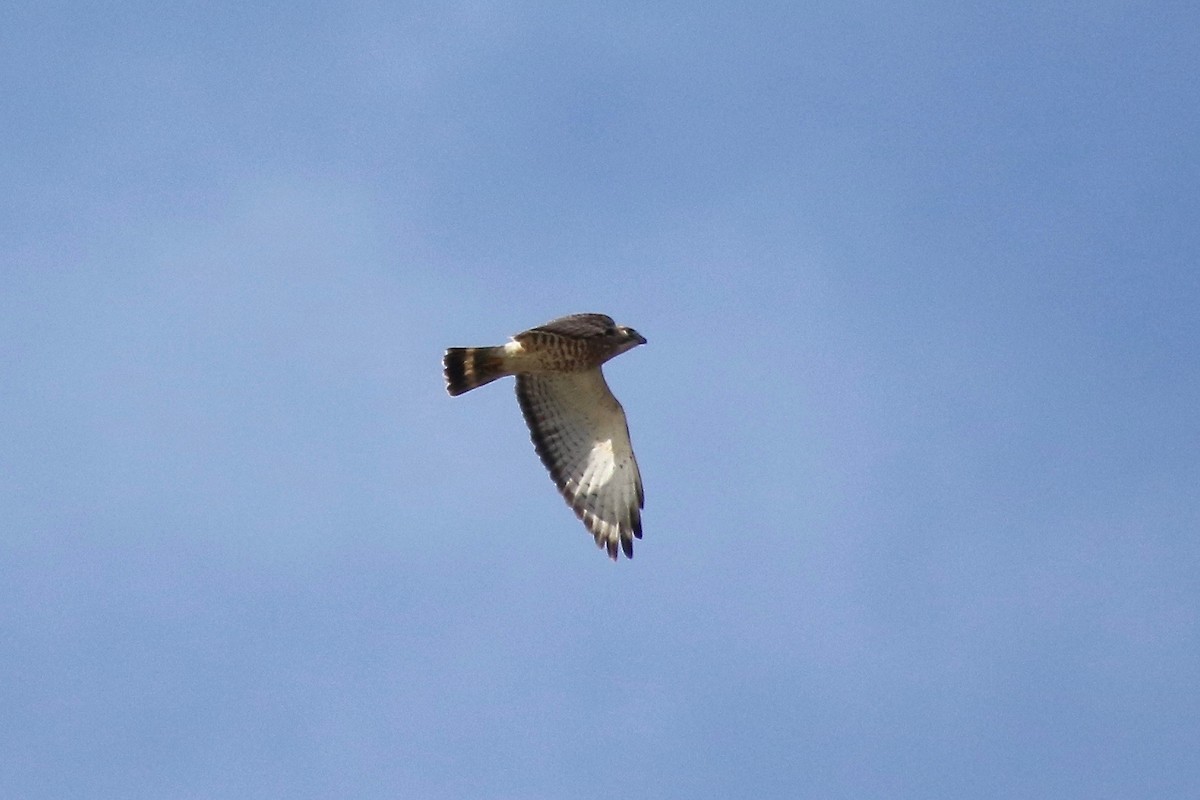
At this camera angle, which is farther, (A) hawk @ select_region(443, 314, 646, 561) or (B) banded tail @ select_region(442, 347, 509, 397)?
(B) banded tail @ select_region(442, 347, 509, 397)

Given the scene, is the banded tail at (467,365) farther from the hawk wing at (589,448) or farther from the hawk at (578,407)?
the hawk wing at (589,448)

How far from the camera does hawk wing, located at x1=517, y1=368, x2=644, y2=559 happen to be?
43.5 feet

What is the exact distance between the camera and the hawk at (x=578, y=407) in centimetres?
1304

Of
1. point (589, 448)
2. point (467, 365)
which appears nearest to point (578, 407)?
point (589, 448)

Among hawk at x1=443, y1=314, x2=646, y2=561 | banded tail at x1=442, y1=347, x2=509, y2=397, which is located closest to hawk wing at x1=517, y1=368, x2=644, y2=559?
hawk at x1=443, y1=314, x2=646, y2=561

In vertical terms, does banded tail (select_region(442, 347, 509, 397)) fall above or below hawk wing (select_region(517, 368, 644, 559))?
above

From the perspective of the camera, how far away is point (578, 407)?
13.5 m

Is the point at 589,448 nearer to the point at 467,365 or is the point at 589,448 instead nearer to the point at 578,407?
the point at 578,407

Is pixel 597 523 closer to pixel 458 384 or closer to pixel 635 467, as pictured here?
pixel 635 467

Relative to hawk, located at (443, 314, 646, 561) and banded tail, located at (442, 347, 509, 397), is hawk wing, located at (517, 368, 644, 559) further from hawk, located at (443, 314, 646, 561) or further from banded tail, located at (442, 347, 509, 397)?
banded tail, located at (442, 347, 509, 397)

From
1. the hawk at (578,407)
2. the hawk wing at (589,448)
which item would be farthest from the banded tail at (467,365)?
the hawk wing at (589,448)

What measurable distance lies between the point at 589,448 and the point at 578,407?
31cm

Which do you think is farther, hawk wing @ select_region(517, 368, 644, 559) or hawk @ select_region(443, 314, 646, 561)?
hawk wing @ select_region(517, 368, 644, 559)

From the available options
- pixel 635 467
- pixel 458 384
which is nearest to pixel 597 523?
pixel 635 467
